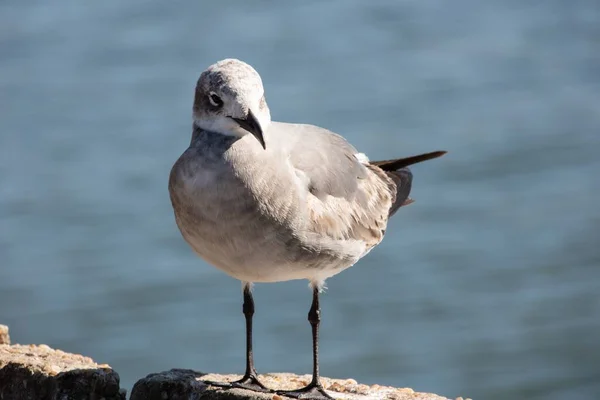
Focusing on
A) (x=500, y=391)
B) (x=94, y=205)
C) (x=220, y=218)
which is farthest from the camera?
(x=94, y=205)

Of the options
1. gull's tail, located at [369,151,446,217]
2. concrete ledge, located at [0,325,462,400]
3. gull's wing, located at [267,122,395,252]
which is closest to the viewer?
concrete ledge, located at [0,325,462,400]

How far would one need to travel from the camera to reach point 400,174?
7773 mm

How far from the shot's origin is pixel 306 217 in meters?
6.16

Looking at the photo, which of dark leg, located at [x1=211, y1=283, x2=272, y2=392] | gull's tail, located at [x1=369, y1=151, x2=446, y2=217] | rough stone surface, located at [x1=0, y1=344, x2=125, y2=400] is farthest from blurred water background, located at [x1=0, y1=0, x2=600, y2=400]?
rough stone surface, located at [x1=0, y1=344, x2=125, y2=400]

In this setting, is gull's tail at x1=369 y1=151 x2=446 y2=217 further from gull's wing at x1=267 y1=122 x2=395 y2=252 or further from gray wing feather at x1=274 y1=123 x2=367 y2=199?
gray wing feather at x1=274 y1=123 x2=367 y2=199

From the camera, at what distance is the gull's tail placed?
25.1 feet

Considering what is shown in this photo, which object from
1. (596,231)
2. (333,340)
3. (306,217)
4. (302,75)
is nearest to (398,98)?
(302,75)

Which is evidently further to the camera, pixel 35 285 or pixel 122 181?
pixel 122 181

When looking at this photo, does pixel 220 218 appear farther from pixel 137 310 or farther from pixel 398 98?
pixel 398 98

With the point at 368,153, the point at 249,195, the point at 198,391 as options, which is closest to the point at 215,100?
the point at 249,195

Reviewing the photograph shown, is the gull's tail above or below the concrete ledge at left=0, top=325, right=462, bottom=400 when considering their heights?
above

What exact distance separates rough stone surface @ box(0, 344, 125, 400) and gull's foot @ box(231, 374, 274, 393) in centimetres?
53

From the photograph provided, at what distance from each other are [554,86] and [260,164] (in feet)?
27.5

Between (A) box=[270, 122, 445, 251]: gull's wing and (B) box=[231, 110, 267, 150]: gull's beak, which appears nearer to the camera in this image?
(B) box=[231, 110, 267, 150]: gull's beak
